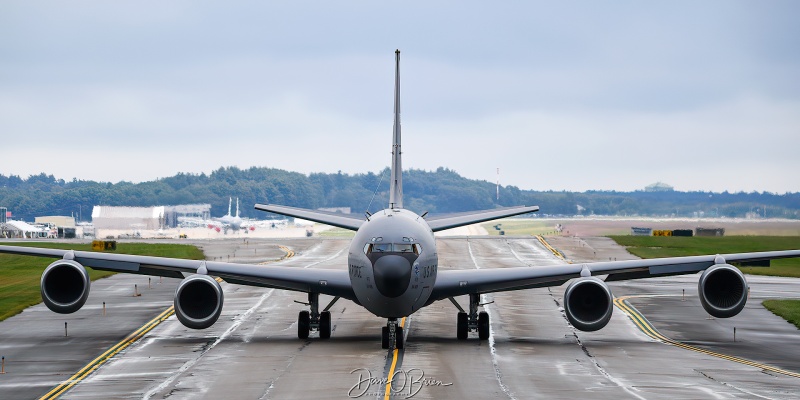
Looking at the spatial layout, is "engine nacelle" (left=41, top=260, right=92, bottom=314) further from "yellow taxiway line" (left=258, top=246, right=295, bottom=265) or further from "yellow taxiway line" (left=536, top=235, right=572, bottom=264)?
"yellow taxiway line" (left=536, top=235, right=572, bottom=264)

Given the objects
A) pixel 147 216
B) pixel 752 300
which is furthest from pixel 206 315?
pixel 147 216

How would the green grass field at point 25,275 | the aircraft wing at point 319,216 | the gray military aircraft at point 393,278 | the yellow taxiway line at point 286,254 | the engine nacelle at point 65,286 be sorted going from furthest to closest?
the yellow taxiway line at point 286,254
the green grass field at point 25,275
the aircraft wing at point 319,216
the engine nacelle at point 65,286
the gray military aircraft at point 393,278

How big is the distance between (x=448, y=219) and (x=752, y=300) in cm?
2466

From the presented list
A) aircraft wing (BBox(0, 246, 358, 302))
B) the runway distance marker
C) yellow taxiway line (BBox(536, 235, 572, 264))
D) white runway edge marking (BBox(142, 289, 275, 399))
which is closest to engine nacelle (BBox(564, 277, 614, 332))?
the runway distance marker

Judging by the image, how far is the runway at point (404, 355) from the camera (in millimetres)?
26547

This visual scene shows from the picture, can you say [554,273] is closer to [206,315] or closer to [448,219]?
[448,219]

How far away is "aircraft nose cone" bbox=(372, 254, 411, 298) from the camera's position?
97.7 ft

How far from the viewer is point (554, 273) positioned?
34062 mm

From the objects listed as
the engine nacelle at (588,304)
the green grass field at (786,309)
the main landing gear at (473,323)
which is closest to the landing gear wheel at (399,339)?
the main landing gear at (473,323)

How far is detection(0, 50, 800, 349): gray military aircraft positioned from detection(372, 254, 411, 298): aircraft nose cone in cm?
3

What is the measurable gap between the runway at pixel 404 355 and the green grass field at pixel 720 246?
28.8 metres

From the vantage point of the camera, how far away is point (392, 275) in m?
29.8

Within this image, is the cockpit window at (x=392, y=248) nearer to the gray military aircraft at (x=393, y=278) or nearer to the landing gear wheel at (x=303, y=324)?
the gray military aircraft at (x=393, y=278)

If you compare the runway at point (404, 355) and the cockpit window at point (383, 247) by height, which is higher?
the cockpit window at point (383, 247)
